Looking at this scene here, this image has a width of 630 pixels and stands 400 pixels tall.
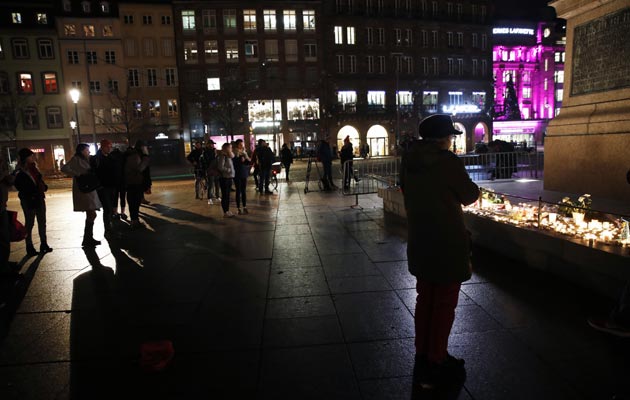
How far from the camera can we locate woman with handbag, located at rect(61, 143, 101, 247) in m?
8.14

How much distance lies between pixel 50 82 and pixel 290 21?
27985mm

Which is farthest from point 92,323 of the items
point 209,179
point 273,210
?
point 209,179

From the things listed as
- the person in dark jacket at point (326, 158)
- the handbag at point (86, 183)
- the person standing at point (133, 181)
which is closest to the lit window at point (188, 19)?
the person in dark jacket at point (326, 158)

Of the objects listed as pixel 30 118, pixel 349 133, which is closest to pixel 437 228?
pixel 349 133

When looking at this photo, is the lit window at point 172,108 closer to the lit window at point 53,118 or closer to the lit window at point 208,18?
the lit window at point 208,18

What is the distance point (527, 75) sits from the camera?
6662 centimetres

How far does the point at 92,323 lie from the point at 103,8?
176 feet

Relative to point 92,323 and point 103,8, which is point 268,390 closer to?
point 92,323

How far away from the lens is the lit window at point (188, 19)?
50562mm

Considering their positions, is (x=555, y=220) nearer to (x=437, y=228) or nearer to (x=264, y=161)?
(x=437, y=228)

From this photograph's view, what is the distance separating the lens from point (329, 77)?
53.7 metres

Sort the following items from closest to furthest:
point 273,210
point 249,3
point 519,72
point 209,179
Answer: point 273,210, point 209,179, point 249,3, point 519,72

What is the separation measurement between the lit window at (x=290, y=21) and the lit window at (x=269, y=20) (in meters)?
1.30

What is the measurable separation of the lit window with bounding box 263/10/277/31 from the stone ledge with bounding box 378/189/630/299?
165ft
